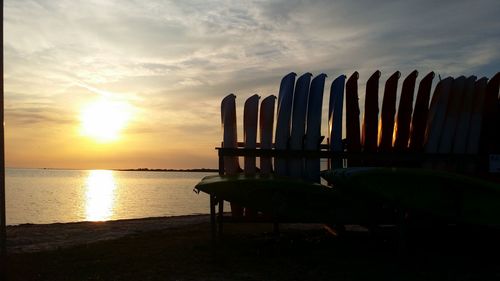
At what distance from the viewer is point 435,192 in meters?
7.26

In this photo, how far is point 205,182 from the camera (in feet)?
25.0

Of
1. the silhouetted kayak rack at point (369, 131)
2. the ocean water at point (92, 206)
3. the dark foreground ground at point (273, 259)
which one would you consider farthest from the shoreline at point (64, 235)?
the ocean water at point (92, 206)

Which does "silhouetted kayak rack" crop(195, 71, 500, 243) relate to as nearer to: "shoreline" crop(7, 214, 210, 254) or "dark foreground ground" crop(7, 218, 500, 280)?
"dark foreground ground" crop(7, 218, 500, 280)

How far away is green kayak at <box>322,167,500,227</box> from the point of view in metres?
7.16

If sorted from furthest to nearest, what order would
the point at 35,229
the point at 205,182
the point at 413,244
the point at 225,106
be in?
the point at 35,229 → the point at 225,106 → the point at 413,244 → the point at 205,182

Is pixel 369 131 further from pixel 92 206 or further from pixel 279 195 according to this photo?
pixel 92 206

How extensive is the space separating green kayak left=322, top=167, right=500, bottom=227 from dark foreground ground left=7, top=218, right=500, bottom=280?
2.34 ft

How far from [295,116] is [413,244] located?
2848 mm

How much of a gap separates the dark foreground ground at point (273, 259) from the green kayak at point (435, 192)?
0.71 m

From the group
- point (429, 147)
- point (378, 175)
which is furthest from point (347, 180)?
point (429, 147)

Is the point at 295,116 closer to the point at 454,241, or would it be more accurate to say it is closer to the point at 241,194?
the point at 241,194

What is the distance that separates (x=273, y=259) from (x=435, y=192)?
2426 mm

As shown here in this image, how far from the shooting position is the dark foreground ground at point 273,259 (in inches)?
265

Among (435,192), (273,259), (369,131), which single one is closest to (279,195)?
(273,259)
